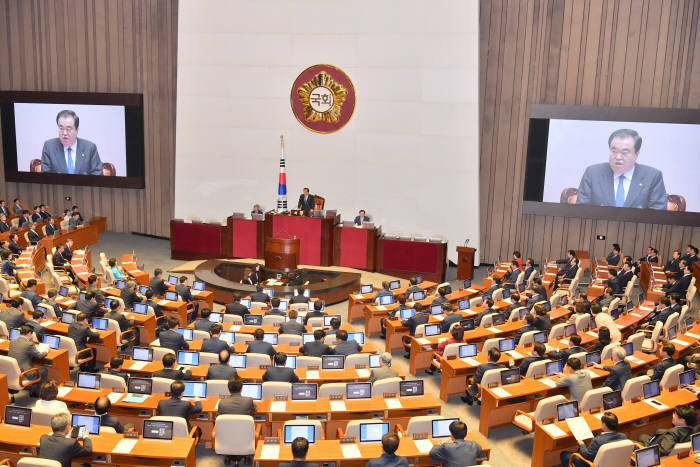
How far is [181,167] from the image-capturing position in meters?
22.3

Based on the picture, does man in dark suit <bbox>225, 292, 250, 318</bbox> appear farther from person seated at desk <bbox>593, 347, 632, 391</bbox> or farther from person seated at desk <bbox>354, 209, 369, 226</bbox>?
person seated at desk <bbox>354, 209, 369, 226</bbox>

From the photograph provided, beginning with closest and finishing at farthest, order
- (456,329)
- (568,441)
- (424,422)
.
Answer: (424,422), (568,441), (456,329)

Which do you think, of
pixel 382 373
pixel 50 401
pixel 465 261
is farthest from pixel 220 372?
pixel 465 261

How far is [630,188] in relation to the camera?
62.6ft

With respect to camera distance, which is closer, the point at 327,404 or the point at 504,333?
the point at 327,404

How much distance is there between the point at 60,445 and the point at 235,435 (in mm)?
1983

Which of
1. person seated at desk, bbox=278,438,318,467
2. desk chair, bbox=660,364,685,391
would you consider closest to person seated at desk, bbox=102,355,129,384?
person seated at desk, bbox=278,438,318,467

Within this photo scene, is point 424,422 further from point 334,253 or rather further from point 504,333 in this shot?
point 334,253

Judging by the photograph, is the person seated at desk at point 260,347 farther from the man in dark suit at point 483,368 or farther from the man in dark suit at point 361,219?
the man in dark suit at point 361,219

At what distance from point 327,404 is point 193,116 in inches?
610

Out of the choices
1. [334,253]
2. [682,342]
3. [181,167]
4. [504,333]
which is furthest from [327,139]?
[682,342]

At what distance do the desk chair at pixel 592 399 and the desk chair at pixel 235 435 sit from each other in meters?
4.50

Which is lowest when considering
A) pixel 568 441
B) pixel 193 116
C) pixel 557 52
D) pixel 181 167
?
pixel 568 441

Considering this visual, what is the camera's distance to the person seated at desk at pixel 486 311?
42.6 feet
